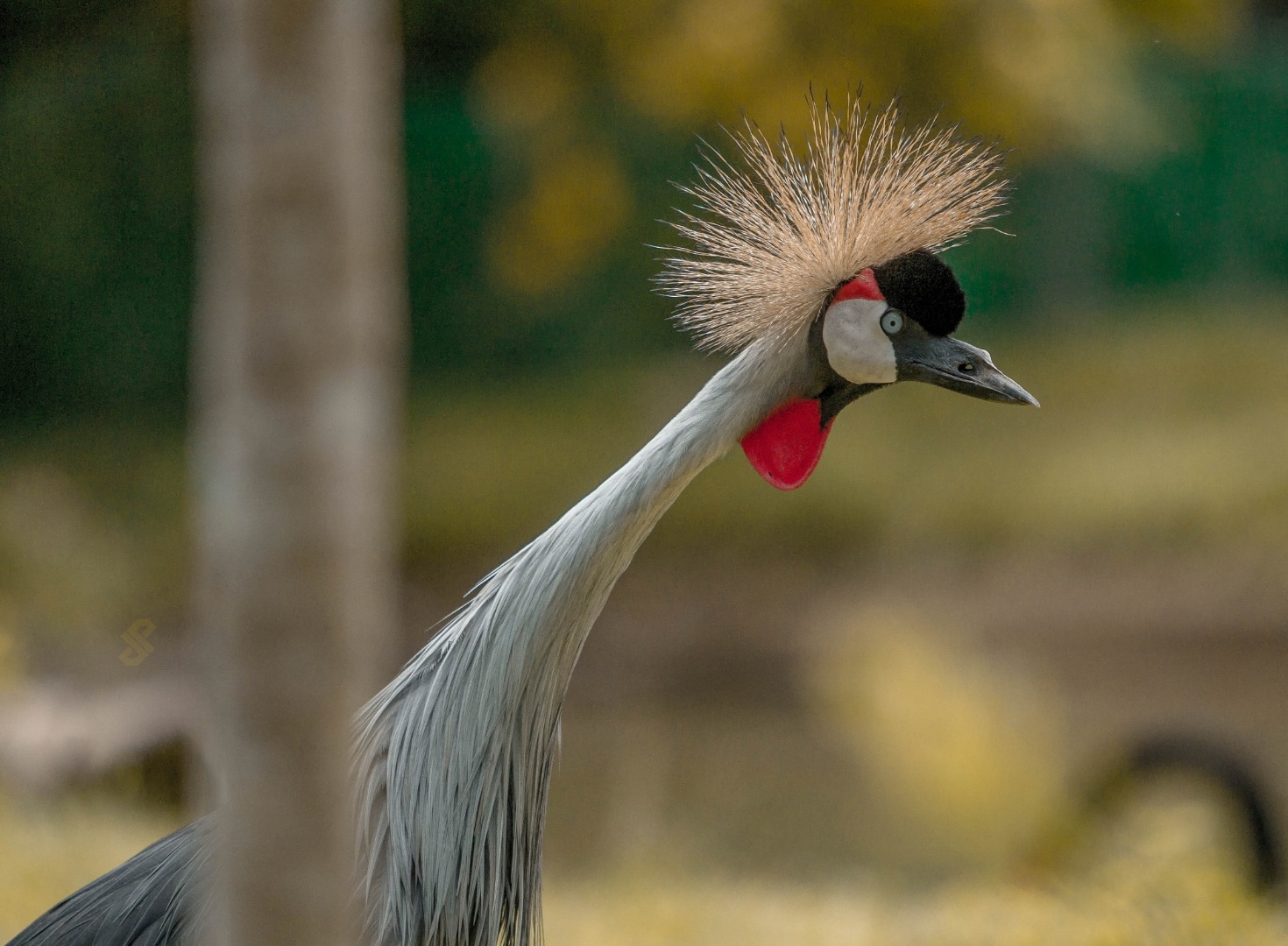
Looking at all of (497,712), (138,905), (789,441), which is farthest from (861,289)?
(138,905)

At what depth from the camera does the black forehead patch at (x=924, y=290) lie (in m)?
1.56

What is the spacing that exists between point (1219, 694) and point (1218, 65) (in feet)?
12.8

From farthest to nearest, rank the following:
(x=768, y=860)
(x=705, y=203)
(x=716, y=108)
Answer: (x=716, y=108), (x=768, y=860), (x=705, y=203)

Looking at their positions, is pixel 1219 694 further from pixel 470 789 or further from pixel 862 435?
pixel 470 789

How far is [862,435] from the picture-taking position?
24.2 ft

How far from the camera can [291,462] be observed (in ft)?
2.61

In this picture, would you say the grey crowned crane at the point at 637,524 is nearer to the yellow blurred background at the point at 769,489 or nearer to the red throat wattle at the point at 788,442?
the red throat wattle at the point at 788,442

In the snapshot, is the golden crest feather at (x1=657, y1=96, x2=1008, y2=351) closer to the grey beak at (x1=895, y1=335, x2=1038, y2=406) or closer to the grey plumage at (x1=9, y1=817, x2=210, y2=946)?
the grey beak at (x1=895, y1=335, x2=1038, y2=406)

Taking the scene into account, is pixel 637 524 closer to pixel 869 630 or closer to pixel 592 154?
pixel 869 630

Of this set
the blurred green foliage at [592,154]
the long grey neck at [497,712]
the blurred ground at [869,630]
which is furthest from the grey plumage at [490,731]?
the blurred green foliage at [592,154]

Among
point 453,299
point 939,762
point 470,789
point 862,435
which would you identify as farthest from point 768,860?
point 453,299

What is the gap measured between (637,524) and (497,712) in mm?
269

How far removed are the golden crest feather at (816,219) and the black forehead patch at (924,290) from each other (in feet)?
0.07

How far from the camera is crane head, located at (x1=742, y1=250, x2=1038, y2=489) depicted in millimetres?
1553
